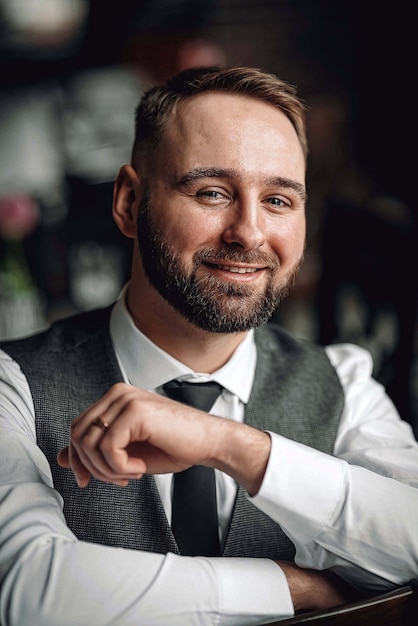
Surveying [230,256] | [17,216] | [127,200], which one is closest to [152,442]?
[230,256]

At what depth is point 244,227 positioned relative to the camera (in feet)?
4.85

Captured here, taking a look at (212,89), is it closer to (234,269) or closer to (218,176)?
(218,176)

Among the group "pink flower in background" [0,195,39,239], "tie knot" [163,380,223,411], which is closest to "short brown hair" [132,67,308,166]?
"tie knot" [163,380,223,411]

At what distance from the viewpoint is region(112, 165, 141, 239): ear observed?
1724 millimetres

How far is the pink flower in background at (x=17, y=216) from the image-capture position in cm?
382

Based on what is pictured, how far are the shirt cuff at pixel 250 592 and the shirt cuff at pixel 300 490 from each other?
0.28ft

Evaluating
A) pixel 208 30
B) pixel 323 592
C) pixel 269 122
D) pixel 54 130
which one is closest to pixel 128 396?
pixel 323 592

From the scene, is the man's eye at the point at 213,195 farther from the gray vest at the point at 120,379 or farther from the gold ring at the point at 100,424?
the gold ring at the point at 100,424

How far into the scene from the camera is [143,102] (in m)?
1.75

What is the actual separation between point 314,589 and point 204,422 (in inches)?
14.1

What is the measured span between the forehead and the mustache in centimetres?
16

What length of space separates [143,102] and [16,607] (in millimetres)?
1109

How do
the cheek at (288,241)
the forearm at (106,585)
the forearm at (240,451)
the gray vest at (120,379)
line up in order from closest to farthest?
the forearm at (106,585) < the forearm at (240,451) < the gray vest at (120,379) < the cheek at (288,241)

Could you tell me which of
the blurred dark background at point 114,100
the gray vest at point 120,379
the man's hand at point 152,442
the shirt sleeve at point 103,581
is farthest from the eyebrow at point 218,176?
the blurred dark background at point 114,100
